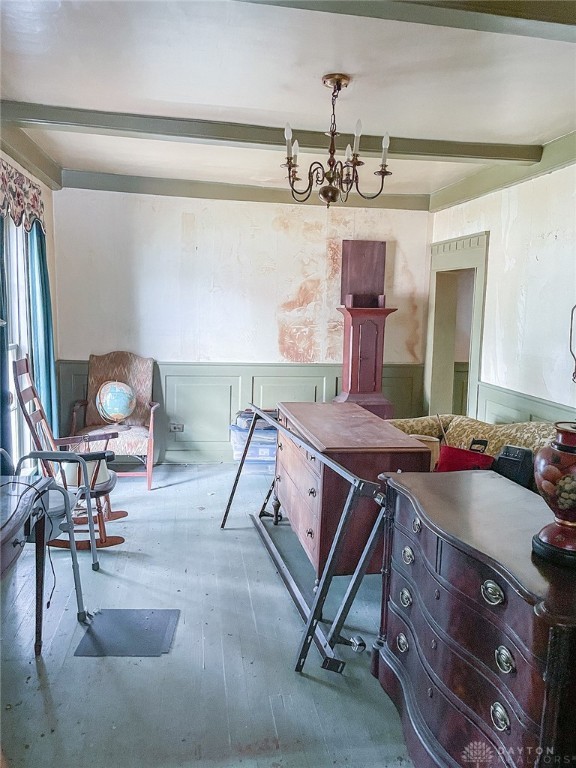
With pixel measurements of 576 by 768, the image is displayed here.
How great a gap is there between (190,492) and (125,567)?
4.44 feet


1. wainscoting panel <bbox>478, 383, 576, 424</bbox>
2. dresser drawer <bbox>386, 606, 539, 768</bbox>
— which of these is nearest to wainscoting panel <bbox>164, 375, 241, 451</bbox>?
wainscoting panel <bbox>478, 383, 576, 424</bbox>

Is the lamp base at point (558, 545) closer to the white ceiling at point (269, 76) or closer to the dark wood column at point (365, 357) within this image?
the white ceiling at point (269, 76)

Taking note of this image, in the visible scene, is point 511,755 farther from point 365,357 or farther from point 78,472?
point 365,357

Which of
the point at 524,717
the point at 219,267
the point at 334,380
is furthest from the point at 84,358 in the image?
the point at 524,717

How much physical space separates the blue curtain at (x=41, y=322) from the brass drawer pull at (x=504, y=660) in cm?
381

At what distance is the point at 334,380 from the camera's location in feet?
18.1

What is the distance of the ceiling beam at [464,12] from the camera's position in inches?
73.9

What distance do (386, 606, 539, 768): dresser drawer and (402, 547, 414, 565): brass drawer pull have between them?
215mm

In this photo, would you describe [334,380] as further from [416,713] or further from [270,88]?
[416,713]

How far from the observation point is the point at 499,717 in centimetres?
137

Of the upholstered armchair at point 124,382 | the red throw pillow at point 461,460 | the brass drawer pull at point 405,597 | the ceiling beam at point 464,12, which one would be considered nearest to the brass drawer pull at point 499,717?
the brass drawer pull at point 405,597

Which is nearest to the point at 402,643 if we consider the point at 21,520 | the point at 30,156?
the point at 21,520

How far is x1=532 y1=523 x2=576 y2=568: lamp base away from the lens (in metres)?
1.33

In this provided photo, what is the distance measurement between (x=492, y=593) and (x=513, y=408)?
2.91 metres
